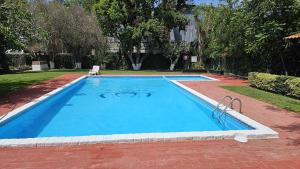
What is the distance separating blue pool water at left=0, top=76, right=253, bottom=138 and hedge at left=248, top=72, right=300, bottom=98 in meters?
3.78

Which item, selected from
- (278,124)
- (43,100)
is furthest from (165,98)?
(278,124)

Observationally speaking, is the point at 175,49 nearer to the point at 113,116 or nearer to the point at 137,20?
the point at 137,20

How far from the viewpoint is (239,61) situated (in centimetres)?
2477

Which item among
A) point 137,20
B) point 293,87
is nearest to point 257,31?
point 293,87

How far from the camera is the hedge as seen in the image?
42.0 feet

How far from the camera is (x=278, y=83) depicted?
46.9 ft

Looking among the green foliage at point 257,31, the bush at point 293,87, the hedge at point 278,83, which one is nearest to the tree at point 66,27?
the green foliage at point 257,31

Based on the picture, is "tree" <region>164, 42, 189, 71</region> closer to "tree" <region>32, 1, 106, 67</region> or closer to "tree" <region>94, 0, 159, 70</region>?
"tree" <region>94, 0, 159, 70</region>

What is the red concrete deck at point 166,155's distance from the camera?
5.18m

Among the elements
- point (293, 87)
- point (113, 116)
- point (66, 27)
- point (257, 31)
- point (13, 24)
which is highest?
point (66, 27)

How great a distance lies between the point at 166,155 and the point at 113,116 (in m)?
5.55

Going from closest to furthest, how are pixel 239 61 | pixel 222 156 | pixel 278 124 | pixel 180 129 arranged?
pixel 222 156 → pixel 278 124 → pixel 180 129 → pixel 239 61

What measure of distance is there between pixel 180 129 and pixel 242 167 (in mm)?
4243

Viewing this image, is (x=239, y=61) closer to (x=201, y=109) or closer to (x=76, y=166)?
(x=201, y=109)
